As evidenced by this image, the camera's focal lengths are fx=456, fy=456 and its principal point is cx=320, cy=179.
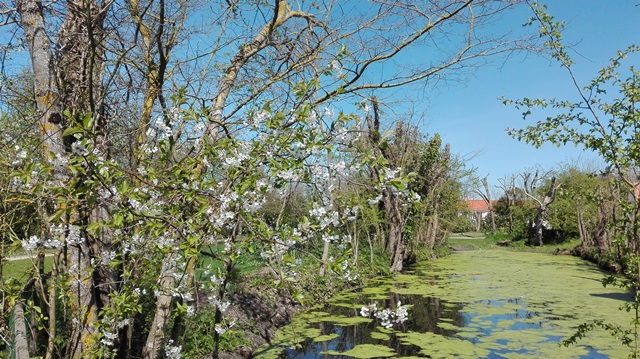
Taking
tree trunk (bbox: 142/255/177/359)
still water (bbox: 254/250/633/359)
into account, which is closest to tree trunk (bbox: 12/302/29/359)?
tree trunk (bbox: 142/255/177/359)

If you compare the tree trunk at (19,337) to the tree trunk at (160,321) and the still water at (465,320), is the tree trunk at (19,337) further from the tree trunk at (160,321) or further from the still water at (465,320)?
the still water at (465,320)

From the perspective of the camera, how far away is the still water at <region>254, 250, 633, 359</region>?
4.90m

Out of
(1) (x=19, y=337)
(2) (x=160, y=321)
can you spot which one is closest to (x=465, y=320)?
(2) (x=160, y=321)

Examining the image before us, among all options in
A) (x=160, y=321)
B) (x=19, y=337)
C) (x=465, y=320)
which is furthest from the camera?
(x=465, y=320)

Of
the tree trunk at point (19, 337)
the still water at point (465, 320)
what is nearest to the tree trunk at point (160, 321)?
the tree trunk at point (19, 337)

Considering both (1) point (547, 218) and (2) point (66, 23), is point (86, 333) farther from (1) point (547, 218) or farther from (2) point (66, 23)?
(1) point (547, 218)

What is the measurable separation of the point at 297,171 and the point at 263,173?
0.18m

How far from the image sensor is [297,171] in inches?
86.6

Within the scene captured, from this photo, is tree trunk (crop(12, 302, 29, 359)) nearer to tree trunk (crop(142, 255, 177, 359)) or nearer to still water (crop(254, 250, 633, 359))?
tree trunk (crop(142, 255, 177, 359))

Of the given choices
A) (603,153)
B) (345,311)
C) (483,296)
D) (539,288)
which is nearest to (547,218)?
(539,288)

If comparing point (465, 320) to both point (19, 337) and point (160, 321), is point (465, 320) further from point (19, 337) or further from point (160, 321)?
point (19, 337)

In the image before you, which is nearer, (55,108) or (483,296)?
(55,108)

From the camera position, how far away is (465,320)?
621cm

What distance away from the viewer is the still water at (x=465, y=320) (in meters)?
4.90
